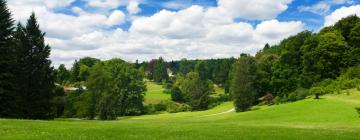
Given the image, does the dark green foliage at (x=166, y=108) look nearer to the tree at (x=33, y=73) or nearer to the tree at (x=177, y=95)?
the tree at (x=177, y=95)

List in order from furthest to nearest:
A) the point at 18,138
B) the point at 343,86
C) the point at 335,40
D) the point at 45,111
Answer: the point at 335,40 → the point at 343,86 → the point at 45,111 → the point at 18,138

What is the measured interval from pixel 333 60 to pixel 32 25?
57.1m

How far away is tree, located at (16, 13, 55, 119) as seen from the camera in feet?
167

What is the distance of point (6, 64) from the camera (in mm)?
48250

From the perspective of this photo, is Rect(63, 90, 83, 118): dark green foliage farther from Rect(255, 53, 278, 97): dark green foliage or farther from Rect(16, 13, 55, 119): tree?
Rect(255, 53, 278, 97): dark green foliage

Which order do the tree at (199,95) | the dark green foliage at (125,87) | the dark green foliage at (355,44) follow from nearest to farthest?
the dark green foliage at (355,44) < the dark green foliage at (125,87) < the tree at (199,95)

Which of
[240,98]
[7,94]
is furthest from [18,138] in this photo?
[240,98]

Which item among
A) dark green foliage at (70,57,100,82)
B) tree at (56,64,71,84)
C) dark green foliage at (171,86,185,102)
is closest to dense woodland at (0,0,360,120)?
dark green foliage at (171,86,185,102)

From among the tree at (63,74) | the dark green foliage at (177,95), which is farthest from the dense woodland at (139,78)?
the tree at (63,74)

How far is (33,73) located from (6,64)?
13.3 ft

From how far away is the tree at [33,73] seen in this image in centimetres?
5100

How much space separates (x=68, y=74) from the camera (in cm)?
15000

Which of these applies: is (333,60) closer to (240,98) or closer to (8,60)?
(240,98)

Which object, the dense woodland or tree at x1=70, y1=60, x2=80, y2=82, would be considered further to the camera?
tree at x1=70, y1=60, x2=80, y2=82
